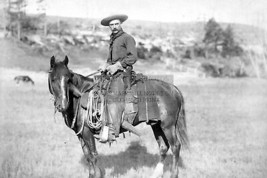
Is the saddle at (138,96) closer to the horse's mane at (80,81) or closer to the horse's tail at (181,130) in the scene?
the horse's mane at (80,81)

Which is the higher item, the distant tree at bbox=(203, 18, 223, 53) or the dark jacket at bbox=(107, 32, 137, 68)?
the distant tree at bbox=(203, 18, 223, 53)

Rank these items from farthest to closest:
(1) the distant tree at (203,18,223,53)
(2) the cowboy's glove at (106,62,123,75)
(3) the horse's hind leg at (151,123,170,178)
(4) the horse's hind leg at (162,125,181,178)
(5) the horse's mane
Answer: (1) the distant tree at (203,18,223,53) < (3) the horse's hind leg at (151,123,170,178) < (4) the horse's hind leg at (162,125,181,178) < (2) the cowboy's glove at (106,62,123,75) < (5) the horse's mane

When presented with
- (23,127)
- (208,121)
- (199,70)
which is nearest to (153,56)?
(199,70)

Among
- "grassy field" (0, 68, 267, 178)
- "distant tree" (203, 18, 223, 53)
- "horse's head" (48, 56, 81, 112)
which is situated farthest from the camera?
"distant tree" (203, 18, 223, 53)

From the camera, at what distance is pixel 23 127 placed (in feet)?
41.8

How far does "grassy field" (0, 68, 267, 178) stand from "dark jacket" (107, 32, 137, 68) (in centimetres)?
258

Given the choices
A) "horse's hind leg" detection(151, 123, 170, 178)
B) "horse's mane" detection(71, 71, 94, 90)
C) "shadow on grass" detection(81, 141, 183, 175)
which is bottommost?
"shadow on grass" detection(81, 141, 183, 175)

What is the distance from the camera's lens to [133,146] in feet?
34.4

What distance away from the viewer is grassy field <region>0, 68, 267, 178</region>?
317 inches

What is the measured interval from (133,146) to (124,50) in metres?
4.20

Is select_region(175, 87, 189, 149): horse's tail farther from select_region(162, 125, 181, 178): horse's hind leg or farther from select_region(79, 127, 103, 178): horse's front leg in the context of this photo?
select_region(79, 127, 103, 178): horse's front leg

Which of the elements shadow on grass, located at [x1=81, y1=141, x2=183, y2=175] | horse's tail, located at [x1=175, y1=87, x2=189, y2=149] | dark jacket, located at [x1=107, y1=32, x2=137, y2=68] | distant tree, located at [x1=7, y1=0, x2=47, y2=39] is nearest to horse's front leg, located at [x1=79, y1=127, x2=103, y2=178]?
shadow on grass, located at [x1=81, y1=141, x2=183, y2=175]

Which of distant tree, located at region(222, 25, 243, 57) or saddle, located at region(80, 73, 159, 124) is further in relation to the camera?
distant tree, located at region(222, 25, 243, 57)

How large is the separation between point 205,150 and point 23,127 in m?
6.88
